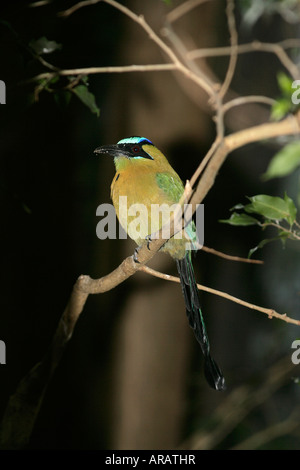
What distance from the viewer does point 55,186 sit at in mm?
2582

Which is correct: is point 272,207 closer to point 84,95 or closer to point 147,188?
point 147,188

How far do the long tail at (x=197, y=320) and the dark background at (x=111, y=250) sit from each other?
0.59 m

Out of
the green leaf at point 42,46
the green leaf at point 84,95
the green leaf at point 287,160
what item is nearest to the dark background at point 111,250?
the green leaf at point 42,46

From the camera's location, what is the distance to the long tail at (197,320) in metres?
1.42

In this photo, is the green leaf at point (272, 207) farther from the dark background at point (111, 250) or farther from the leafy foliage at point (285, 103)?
the dark background at point (111, 250)

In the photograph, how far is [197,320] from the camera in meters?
1.52

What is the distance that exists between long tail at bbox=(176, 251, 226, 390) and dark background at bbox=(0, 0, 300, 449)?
0.59 m

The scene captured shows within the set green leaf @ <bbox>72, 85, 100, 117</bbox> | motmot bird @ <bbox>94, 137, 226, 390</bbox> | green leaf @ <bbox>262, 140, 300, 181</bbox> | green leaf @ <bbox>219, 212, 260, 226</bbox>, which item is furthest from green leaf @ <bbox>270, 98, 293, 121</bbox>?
green leaf @ <bbox>72, 85, 100, 117</bbox>

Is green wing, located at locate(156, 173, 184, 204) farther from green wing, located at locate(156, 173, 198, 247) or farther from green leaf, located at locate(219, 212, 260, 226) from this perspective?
green leaf, located at locate(219, 212, 260, 226)

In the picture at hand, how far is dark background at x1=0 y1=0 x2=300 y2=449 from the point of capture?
2205 millimetres

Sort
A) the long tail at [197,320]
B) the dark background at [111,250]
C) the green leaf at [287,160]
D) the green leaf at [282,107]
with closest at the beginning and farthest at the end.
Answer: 1. the green leaf at [287,160]
2. the green leaf at [282,107]
3. the long tail at [197,320]
4. the dark background at [111,250]

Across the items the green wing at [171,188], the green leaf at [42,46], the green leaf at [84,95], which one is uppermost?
Answer: the green leaf at [42,46]

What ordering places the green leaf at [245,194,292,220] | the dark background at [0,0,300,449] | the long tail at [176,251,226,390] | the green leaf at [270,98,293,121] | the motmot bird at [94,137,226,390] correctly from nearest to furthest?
the green leaf at [270,98,293,121] → the green leaf at [245,194,292,220] → the long tail at [176,251,226,390] → the motmot bird at [94,137,226,390] → the dark background at [0,0,300,449]

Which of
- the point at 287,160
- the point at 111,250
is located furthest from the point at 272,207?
the point at 111,250
